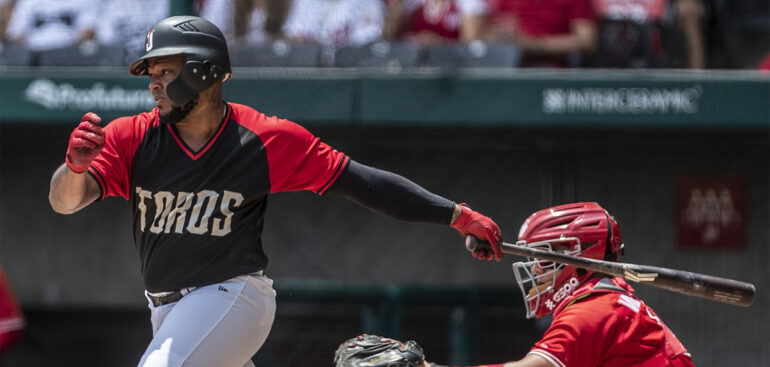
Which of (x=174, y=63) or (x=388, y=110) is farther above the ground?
(x=174, y=63)

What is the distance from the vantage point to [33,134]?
605 centimetres

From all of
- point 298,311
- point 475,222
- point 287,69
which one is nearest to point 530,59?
point 287,69

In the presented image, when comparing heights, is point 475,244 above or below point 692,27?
below

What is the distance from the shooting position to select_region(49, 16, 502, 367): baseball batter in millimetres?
2678

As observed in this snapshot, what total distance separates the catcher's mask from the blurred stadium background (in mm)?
2266

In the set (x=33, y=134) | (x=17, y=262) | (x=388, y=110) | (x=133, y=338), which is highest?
(x=388, y=110)

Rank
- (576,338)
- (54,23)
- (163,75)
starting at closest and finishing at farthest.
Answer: (576,338) < (163,75) < (54,23)

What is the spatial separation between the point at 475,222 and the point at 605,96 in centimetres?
243

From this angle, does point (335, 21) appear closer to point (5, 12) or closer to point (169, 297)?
point (5, 12)

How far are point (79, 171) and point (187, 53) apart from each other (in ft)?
1.44

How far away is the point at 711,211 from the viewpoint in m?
5.95

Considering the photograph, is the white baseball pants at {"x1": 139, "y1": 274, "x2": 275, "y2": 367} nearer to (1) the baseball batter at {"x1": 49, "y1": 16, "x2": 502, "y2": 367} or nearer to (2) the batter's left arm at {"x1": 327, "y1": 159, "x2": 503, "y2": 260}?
(1) the baseball batter at {"x1": 49, "y1": 16, "x2": 502, "y2": 367}

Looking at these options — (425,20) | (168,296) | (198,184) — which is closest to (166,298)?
(168,296)

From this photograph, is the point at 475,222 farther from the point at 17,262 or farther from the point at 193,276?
the point at 17,262
